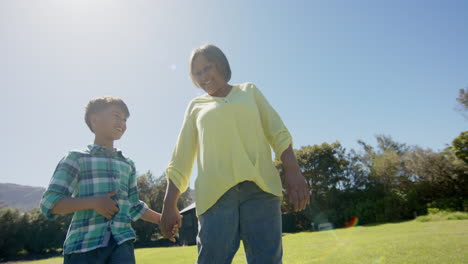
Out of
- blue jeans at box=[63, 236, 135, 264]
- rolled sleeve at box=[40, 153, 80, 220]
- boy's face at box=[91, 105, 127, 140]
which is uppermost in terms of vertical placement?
boy's face at box=[91, 105, 127, 140]

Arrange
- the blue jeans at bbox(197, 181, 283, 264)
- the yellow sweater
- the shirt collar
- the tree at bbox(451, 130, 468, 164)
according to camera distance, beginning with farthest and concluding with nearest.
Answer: the tree at bbox(451, 130, 468, 164)
the shirt collar
the yellow sweater
the blue jeans at bbox(197, 181, 283, 264)

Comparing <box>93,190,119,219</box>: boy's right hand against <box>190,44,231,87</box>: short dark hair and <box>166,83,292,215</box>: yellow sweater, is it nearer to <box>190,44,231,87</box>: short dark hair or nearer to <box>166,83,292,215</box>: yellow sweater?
<box>166,83,292,215</box>: yellow sweater

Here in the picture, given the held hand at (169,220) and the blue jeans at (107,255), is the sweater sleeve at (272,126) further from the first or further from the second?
the blue jeans at (107,255)

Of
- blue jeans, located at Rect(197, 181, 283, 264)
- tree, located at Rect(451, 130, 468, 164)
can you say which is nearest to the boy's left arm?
blue jeans, located at Rect(197, 181, 283, 264)

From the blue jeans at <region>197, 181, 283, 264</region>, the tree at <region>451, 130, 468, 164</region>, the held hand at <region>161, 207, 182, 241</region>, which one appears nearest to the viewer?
the blue jeans at <region>197, 181, 283, 264</region>

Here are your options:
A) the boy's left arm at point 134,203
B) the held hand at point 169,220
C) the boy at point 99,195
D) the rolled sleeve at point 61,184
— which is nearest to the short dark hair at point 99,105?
the boy at point 99,195

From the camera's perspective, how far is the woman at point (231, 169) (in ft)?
5.45

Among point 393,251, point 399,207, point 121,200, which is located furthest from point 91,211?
point 399,207

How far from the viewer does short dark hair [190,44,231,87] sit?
214 cm

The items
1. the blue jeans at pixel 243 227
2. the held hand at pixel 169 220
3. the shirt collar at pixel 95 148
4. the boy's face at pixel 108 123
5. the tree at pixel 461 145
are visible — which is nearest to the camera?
the blue jeans at pixel 243 227

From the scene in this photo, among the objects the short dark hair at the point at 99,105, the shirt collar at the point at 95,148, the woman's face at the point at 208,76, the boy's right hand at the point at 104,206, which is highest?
the woman's face at the point at 208,76

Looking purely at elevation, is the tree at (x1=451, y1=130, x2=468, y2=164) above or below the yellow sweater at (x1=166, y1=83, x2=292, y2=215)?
above

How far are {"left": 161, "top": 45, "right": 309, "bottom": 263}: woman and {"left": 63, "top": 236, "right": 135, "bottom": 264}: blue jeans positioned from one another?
0.28 m

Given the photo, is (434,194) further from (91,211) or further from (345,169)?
(91,211)
